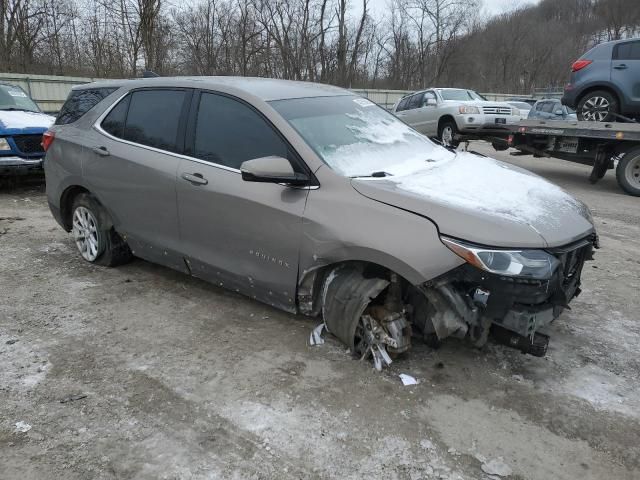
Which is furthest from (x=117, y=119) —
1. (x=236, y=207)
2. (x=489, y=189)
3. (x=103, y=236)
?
(x=489, y=189)

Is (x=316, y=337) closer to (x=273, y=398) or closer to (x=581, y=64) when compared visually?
(x=273, y=398)

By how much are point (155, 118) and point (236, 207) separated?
4.10 ft

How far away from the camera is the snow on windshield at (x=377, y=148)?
3326 mm

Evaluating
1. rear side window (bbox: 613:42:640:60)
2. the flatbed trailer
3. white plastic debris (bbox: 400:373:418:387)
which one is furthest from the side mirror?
rear side window (bbox: 613:42:640:60)

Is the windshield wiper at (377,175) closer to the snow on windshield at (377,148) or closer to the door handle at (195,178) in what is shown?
the snow on windshield at (377,148)

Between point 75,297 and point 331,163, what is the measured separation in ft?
8.27

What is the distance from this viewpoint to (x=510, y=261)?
2.68 meters

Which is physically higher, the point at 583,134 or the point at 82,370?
the point at 583,134

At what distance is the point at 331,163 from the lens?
326cm

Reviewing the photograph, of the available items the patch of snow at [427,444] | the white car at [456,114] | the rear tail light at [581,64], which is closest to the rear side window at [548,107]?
the white car at [456,114]

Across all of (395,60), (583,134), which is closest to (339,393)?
(583,134)

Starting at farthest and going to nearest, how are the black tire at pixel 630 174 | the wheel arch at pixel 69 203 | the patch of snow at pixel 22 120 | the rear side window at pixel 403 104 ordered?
the rear side window at pixel 403 104 < the black tire at pixel 630 174 < the patch of snow at pixel 22 120 < the wheel arch at pixel 69 203

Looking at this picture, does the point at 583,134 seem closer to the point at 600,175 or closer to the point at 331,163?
the point at 600,175

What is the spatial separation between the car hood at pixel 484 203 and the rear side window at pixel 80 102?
113 inches
